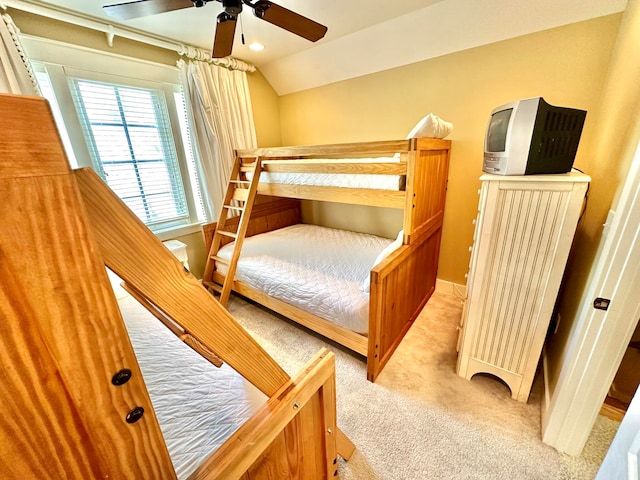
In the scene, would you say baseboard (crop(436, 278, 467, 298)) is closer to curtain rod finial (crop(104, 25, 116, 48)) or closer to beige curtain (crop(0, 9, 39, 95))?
curtain rod finial (crop(104, 25, 116, 48))

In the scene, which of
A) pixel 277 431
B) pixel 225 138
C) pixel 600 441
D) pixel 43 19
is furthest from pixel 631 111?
pixel 43 19

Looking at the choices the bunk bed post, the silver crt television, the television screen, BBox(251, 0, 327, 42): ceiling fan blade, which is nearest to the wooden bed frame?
the bunk bed post

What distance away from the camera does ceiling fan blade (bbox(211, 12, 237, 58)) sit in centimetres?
144

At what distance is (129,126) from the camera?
2.45m

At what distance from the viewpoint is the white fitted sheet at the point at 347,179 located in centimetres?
181

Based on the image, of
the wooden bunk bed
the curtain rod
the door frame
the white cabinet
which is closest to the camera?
the wooden bunk bed

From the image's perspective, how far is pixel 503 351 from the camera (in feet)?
5.09

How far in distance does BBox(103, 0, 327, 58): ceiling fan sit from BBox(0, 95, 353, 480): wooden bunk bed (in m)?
1.51

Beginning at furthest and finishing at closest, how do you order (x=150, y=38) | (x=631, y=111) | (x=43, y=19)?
(x=150, y=38) → (x=43, y=19) → (x=631, y=111)

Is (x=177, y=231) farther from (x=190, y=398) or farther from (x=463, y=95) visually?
(x=463, y=95)

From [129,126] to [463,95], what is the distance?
3071 mm

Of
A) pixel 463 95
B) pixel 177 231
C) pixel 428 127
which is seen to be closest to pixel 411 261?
pixel 428 127

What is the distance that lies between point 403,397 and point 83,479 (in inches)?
66.3

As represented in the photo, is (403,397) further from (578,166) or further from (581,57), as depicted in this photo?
(581,57)
